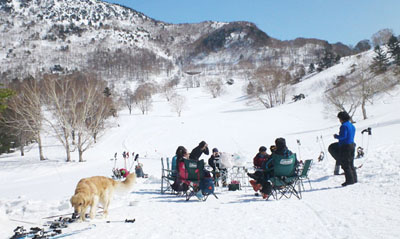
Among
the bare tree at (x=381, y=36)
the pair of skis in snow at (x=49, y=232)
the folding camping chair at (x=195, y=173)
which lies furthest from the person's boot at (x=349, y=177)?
the bare tree at (x=381, y=36)

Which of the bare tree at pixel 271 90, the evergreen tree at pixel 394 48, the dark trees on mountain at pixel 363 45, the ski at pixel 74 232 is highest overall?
the dark trees on mountain at pixel 363 45

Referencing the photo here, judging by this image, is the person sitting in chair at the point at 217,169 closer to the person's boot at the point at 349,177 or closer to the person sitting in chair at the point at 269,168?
the person sitting in chair at the point at 269,168

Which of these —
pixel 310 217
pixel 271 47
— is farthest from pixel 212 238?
pixel 271 47

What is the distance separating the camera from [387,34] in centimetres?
8456

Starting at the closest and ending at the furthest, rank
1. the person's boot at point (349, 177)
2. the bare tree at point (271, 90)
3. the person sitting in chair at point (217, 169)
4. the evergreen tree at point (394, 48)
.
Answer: the person's boot at point (349, 177) → the person sitting in chair at point (217, 169) → the evergreen tree at point (394, 48) → the bare tree at point (271, 90)

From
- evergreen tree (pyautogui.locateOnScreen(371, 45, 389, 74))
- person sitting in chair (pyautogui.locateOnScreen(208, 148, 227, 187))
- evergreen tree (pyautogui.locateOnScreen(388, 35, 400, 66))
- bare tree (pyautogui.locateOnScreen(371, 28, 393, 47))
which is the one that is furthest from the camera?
bare tree (pyautogui.locateOnScreen(371, 28, 393, 47))

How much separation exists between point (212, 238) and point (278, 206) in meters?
2.20

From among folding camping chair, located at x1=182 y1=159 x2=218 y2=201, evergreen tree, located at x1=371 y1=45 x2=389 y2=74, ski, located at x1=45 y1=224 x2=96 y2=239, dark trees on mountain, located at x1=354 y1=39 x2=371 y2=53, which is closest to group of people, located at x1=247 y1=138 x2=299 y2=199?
folding camping chair, located at x1=182 y1=159 x2=218 y2=201

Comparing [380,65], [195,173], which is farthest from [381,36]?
[195,173]

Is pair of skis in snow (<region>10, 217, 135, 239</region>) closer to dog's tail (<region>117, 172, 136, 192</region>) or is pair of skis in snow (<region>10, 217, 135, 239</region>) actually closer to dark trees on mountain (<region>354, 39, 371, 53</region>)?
A: dog's tail (<region>117, 172, 136, 192</region>)

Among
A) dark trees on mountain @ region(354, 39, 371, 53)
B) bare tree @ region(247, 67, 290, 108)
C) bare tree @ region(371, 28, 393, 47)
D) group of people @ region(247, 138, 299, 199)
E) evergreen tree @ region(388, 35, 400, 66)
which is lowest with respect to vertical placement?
group of people @ region(247, 138, 299, 199)

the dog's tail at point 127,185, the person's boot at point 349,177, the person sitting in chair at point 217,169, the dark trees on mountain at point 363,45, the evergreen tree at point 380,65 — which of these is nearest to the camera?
the dog's tail at point 127,185

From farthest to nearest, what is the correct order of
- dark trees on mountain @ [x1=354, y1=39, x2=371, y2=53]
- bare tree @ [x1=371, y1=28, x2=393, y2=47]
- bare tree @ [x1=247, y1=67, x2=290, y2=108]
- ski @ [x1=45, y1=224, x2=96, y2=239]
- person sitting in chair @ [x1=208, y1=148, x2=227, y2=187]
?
dark trees on mountain @ [x1=354, y1=39, x2=371, y2=53] → bare tree @ [x1=371, y1=28, x2=393, y2=47] → bare tree @ [x1=247, y1=67, x2=290, y2=108] → person sitting in chair @ [x1=208, y1=148, x2=227, y2=187] → ski @ [x1=45, y1=224, x2=96, y2=239]

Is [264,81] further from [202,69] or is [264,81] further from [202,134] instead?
[202,69]
